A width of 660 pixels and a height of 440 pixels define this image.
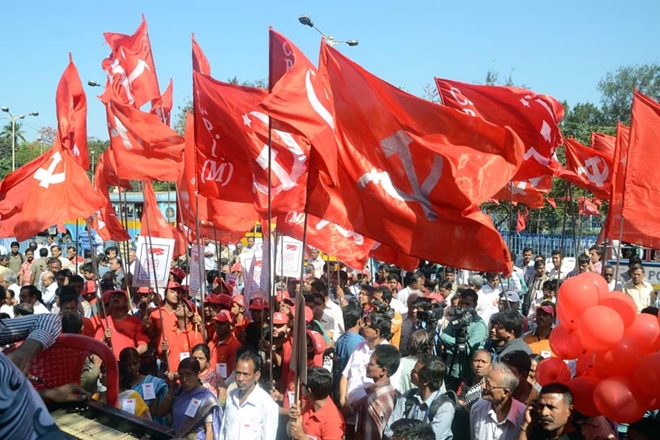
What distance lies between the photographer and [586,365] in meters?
4.41

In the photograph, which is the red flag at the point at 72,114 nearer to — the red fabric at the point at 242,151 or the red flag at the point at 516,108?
the red fabric at the point at 242,151

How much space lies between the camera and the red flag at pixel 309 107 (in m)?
4.67

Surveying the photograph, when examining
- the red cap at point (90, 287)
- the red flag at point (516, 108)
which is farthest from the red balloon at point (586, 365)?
the red cap at point (90, 287)

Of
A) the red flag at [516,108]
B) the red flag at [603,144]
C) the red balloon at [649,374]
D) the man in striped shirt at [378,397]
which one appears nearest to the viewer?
the red balloon at [649,374]

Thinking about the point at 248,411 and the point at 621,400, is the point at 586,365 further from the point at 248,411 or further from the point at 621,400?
the point at 248,411

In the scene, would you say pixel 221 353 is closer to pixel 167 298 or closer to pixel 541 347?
pixel 167 298

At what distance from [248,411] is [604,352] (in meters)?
2.28

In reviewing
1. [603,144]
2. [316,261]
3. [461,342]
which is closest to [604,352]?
[461,342]

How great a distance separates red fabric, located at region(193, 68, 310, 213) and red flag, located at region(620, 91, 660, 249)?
2683 mm

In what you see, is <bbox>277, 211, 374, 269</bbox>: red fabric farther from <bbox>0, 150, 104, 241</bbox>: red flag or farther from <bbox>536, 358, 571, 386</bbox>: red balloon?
<bbox>536, 358, 571, 386</bbox>: red balloon

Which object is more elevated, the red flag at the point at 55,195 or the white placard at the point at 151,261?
the red flag at the point at 55,195

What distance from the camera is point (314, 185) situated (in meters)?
4.96

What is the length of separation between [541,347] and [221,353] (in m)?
2.85

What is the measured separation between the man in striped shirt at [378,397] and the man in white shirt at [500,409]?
72 cm
